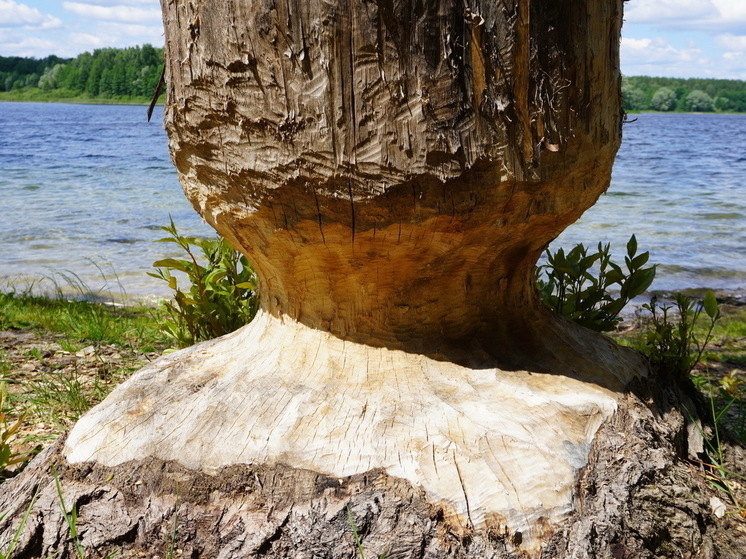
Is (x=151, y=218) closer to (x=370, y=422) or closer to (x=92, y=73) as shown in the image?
(x=370, y=422)

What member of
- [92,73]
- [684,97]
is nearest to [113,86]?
[92,73]

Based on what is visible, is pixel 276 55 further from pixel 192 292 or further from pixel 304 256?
pixel 192 292

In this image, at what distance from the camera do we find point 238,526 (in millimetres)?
1934

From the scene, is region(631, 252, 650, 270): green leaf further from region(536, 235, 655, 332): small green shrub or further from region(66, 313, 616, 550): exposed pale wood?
region(66, 313, 616, 550): exposed pale wood

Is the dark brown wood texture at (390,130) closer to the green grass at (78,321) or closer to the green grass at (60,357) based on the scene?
the green grass at (60,357)

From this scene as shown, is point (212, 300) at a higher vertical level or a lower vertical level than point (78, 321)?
higher

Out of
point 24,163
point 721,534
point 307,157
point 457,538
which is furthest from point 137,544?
point 24,163

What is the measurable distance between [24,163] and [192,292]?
19.1 m

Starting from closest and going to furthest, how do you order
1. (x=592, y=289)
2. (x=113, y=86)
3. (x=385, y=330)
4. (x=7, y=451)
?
(x=385, y=330), (x=7, y=451), (x=592, y=289), (x=113, y=86)

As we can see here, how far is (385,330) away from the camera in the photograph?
7.72ft

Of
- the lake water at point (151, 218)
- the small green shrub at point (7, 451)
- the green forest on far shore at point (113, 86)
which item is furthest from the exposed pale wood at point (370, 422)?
the green forest on far shore at point (113, 86)

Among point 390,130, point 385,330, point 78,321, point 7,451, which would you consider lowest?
point 78,321

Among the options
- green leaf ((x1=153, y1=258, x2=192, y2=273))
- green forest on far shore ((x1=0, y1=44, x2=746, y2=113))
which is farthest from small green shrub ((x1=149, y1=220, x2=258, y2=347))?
green forest on far shore ((x1=0, y1=44, x2=746, y2=113))

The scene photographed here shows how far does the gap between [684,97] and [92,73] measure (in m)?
64.6
